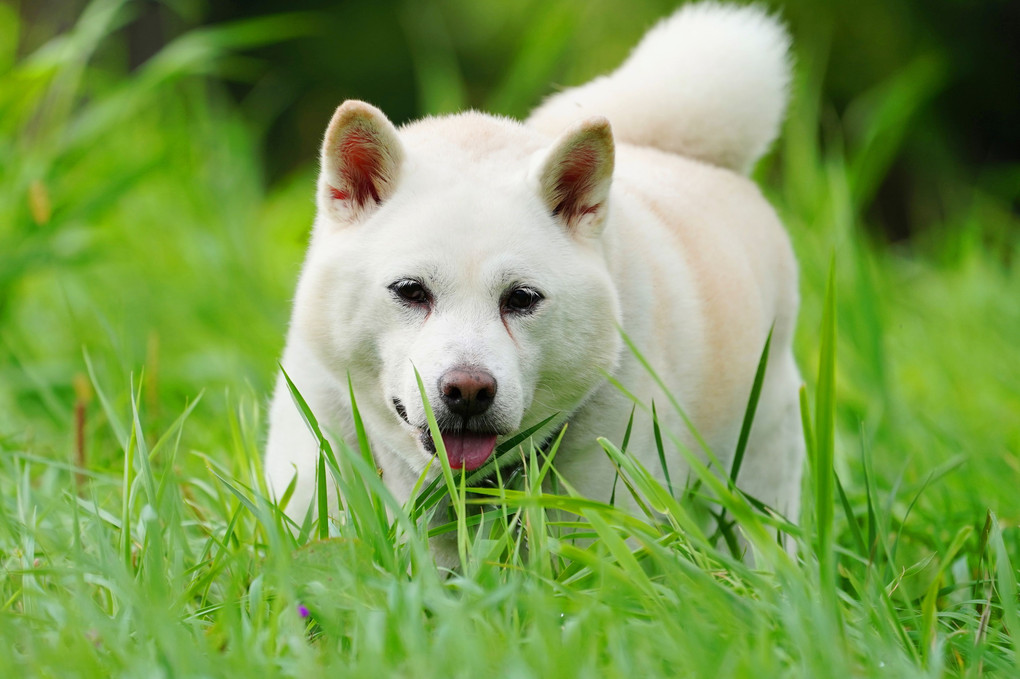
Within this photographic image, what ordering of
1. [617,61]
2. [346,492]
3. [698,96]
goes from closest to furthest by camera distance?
[346,492], [698,96], [617,61]

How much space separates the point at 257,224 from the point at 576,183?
12.4 ft

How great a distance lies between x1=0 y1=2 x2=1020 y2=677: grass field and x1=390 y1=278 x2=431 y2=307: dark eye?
1.26 feet

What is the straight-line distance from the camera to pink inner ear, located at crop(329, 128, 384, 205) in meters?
2.50

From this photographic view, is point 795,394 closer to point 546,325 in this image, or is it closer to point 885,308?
point 546,325

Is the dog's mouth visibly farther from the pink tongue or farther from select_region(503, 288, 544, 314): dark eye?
select_region(503, 288, 544, 314): dark eye

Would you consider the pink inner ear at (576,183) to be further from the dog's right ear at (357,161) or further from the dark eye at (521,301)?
the dog's right ear at (357,161)

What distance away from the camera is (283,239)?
239 inches

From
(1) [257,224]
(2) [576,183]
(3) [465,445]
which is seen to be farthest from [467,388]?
(1) [257,224]

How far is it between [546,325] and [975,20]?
782cm

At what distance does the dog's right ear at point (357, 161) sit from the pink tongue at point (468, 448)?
612 mm

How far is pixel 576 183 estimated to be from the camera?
254cm

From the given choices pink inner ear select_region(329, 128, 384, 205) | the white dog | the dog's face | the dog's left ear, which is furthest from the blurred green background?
the dog's left ear

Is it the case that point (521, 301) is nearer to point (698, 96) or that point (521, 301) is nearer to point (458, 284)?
point (458, 284)

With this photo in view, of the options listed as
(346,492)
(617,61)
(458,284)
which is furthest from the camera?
(617,61)
